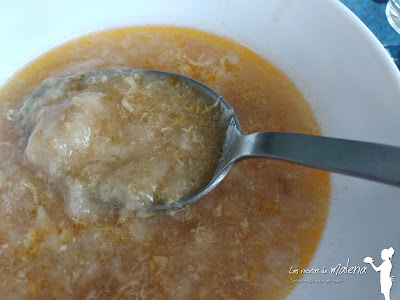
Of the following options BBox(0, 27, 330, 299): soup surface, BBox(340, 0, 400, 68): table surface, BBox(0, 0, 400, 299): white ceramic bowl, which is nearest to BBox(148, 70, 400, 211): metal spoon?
BBox(0, 27, 330, 299): soup surface

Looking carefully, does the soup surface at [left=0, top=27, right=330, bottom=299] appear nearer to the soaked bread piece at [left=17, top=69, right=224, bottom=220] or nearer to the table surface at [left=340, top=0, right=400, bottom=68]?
the soaked bread piece at [left=17, top=69, right=224, bottom=220]

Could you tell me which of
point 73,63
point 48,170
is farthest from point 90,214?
point 73,63

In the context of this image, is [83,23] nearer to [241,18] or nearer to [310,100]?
[241,18]

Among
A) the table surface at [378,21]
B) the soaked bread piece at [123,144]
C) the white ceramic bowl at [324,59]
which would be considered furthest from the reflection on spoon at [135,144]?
the table surface at [378,21]

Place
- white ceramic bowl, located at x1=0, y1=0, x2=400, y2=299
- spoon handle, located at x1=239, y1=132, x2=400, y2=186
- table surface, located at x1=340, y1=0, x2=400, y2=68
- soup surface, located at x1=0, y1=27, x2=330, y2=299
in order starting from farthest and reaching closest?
table surface, located at x1=340, y1=0, x2=400, y2=68, soup surface, located at x1=0, y1=27, x2=330, y2=299, white ceramic bowl, located at x1=0, y1=0, x2=400, y2=299, spoon handle, located at x1=239, y1=132, x2=400, y2=186

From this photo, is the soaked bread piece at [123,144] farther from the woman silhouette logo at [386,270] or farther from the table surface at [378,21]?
the table surface at [378,21]
